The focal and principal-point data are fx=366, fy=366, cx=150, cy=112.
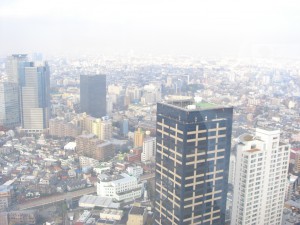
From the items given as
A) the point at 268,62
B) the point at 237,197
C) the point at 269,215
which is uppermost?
the point at 268,62

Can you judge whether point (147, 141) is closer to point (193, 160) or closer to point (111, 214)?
point (111, 214)

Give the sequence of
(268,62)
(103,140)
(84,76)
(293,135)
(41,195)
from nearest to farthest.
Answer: (41,195) → (268,62) → (293,135) → (103,140) → (84,76)

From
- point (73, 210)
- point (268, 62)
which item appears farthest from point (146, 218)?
point (268, 62)

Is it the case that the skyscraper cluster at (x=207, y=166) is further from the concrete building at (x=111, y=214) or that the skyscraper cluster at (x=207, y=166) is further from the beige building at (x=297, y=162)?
the beige building at (x=297, y=162)

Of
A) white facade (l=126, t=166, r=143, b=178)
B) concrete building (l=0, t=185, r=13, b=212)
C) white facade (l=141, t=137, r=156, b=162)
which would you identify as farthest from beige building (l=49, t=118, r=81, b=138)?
concrete building (l=0, t=185, r=13, b=212)

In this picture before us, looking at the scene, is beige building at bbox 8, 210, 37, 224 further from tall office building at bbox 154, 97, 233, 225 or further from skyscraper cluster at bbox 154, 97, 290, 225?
tall office building at bbox 154, 97, 233, 225

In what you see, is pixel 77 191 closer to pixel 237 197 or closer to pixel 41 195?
pixel 41 195

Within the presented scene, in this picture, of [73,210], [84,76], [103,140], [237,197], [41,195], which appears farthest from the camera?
[84,76]

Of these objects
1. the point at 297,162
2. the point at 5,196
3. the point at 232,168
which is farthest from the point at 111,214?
the point at 297,162
